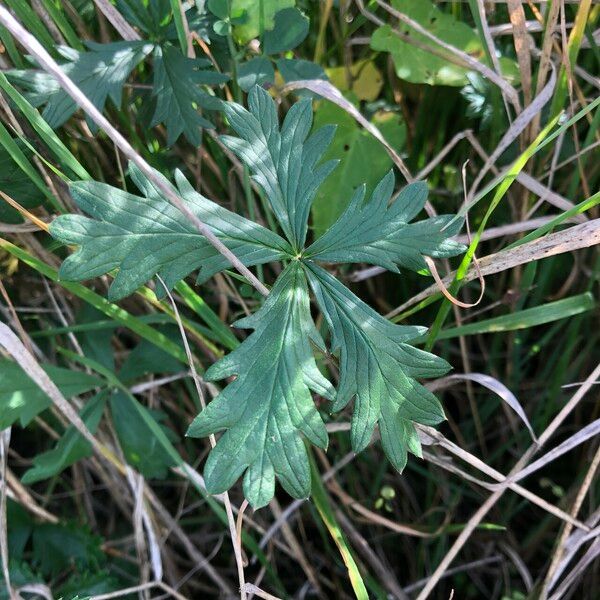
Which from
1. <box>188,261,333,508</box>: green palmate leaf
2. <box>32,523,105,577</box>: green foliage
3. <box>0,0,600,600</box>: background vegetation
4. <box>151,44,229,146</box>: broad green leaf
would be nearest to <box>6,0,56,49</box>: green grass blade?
<box>0,0,600,600</box>: background vegetation

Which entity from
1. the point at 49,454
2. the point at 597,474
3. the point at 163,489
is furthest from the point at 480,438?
the point at 49,454

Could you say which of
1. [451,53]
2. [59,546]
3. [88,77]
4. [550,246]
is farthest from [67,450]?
[451,53]

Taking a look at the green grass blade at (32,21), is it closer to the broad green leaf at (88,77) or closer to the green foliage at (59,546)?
the broad green leaf at (88,77)

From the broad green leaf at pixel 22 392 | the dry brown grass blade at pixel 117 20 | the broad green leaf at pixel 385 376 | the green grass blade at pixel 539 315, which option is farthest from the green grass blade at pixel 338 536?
the dry brown grass blade at pixel 117 20

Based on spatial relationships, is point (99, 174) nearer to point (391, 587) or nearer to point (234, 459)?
point (234, 459)

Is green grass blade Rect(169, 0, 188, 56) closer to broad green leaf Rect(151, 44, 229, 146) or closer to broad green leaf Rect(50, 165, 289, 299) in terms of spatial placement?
broad green leaf Rect(151, 44, 229, 146)
